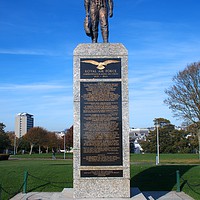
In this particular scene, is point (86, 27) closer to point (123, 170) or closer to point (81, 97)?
point (81, 97)

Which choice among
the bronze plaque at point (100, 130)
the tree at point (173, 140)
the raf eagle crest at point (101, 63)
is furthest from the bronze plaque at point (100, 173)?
the tree at point (173, 140)

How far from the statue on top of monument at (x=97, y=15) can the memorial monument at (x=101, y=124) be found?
1119 mm

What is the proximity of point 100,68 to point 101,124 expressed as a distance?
1.70 meters

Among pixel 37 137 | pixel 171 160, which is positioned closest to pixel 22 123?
pixel 37 137

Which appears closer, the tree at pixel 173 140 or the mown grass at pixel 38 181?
the mown grass at pixel 38 181

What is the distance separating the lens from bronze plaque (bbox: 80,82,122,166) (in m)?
8.77

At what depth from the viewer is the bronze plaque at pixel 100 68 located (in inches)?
357

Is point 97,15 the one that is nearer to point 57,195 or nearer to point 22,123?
point 57,195

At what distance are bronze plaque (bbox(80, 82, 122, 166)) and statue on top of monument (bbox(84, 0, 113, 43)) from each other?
7.43 feet

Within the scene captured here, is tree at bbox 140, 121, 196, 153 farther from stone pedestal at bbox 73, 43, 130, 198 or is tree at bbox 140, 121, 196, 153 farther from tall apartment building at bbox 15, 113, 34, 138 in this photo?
tall apartment building at bbox 15, 113, 34, 138

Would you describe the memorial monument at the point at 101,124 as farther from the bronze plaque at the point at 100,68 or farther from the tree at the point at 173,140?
the tree at the point at 173,140

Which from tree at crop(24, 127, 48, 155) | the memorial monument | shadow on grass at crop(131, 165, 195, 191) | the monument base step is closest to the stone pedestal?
the memorial monument

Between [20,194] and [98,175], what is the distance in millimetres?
4580

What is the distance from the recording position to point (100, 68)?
9125 millimetres
